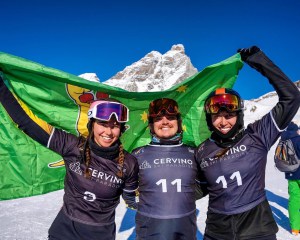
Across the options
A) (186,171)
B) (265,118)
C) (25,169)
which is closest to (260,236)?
(186,171)

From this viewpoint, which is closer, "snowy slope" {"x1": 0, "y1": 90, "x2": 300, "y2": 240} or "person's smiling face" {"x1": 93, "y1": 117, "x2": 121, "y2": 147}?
"person's smiling face" {"x1": 93, "y1": 117, "x2": 121, "y2": 147}

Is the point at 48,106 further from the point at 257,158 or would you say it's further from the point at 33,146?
the point at 257,158

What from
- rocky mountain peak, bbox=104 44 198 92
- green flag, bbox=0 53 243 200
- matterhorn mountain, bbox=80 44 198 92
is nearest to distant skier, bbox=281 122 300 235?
green flag, bbox=0 53 243 200

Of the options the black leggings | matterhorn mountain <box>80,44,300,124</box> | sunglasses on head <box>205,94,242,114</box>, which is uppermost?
matterhorn mountain <box>80,44,300,124</box>

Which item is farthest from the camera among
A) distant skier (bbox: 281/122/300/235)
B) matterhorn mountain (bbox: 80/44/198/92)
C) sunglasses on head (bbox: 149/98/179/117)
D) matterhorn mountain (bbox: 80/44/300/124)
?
matterhorn mountain (bbox: 80/44/198/92)

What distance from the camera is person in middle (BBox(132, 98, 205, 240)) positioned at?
266cm

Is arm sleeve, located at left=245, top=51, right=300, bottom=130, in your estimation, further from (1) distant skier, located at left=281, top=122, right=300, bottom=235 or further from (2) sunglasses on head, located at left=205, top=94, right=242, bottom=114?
(1) distant skier, located at left=281, top=122, right=300, bottom=235

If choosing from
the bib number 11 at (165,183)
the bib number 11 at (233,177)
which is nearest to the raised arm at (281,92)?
the bib number 11 at (233,177)

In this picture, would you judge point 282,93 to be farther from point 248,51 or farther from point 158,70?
point 158,70

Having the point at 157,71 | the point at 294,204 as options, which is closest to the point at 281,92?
the point at 294,204

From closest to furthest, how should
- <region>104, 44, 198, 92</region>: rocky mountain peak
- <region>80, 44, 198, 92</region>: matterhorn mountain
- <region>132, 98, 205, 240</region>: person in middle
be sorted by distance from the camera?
<region>132, 98, 205, 240</region>: person in middle, <region>80, 44, 198, 92</region>: matterhorn mountain, <region>104, 44, 198, 92</region>: rocky mountain peak

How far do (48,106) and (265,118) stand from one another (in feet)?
9.89

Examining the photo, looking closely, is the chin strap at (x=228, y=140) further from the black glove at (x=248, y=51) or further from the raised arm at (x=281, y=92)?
the black glove at (x=248, y=51)

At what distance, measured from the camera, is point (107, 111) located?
3.06 metres
